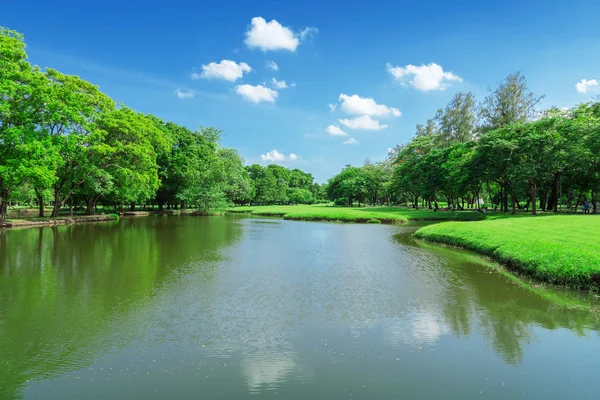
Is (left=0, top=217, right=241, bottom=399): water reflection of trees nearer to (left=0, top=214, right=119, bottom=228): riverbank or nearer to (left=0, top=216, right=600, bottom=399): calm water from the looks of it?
(left=0, top=216, right=600, bottom=399): calm water

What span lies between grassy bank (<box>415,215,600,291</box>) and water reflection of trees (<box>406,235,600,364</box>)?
1105 millimetres

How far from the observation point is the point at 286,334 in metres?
8.18

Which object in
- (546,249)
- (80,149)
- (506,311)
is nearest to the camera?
(506,311)

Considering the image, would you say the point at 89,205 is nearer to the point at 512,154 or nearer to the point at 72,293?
the point at 72,293

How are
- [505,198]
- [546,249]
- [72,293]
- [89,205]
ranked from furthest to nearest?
[89,205]
[505,198]
[546,249]
[72,293]

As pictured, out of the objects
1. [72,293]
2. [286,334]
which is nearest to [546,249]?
[286,334]

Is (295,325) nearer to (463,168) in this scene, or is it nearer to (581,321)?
(581,321)

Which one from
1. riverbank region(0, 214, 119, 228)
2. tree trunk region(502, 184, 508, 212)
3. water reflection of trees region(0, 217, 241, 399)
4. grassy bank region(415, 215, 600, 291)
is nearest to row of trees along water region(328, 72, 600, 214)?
tree trunk region(502, 184, 508, 212)

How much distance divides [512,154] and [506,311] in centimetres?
3441

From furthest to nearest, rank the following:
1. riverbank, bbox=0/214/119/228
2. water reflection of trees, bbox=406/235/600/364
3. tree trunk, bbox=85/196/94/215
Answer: tree trunk, bbox=85/196/94/215 → riverbank, bbox=0/214/119/228 → water reflection of trees, bbox=406/235/600/364

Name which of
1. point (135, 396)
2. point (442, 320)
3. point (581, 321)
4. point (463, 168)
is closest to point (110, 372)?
point (135, 396)

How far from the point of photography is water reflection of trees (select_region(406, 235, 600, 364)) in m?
8.31

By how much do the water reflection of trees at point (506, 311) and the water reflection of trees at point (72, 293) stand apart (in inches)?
321

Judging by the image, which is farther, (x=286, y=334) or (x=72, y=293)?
(x=72, y=293)
